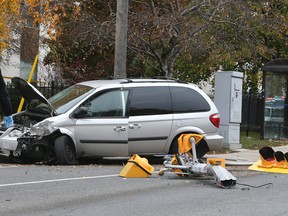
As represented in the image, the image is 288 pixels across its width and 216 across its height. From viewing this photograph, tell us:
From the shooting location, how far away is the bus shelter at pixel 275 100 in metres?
20.0

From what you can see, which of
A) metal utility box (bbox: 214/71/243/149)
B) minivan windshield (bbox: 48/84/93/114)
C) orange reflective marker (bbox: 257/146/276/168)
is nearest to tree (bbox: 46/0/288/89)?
metal utility box (bbox: 214/71/243/149)

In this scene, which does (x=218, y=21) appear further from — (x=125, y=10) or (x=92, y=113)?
(x=92, y=113)

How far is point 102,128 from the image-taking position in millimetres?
11633

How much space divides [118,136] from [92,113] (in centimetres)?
71

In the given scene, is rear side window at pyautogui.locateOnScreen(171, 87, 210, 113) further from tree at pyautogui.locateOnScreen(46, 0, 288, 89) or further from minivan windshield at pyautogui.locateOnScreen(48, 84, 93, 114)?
tree at pyautogui.locateOnScreen(46, 0, 288, 89)

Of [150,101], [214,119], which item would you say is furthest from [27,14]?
[214,119]

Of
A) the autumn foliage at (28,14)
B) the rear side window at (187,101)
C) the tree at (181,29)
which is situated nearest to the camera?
the rear side window at (187,101)

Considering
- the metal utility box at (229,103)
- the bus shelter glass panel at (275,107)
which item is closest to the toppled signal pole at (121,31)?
the metal utility box at (229,103)

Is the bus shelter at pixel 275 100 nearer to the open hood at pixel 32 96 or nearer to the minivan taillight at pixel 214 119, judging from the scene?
the minivan taillight at pixel 214 119

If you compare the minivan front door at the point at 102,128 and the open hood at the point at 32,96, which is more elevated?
the open hood at the point at 32,96

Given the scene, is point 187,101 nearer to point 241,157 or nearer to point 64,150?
point 241,157

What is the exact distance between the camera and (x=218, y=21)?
18312 mm

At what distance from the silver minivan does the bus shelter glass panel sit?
8.24 metres

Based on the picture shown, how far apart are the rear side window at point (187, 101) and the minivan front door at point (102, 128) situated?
3.99ft
